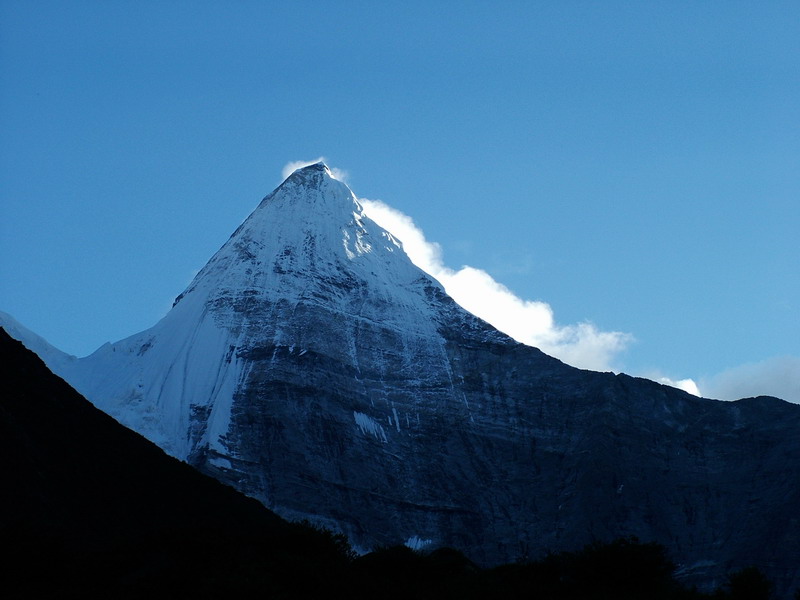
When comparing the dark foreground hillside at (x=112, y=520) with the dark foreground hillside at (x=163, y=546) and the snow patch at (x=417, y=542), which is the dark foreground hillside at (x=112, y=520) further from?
the snow patch at (x=417, y=542)

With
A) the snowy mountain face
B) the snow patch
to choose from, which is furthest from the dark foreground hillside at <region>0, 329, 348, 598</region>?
the snowy mountain face

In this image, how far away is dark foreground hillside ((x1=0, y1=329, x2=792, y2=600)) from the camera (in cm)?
5300

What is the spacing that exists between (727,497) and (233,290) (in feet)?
248

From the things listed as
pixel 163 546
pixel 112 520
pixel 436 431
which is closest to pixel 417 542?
pixel 436 431

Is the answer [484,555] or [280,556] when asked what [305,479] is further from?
[280,556]

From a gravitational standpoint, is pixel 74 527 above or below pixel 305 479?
below

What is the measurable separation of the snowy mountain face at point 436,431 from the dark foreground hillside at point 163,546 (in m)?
66.1

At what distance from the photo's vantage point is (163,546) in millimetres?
59125

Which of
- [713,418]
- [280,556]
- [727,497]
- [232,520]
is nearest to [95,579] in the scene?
[280,556]

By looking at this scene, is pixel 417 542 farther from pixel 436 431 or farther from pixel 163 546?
pixel 163 546

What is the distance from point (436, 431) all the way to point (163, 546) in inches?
4651

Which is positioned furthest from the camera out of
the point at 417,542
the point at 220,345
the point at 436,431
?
the point at 220,345

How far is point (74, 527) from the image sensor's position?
7519cm

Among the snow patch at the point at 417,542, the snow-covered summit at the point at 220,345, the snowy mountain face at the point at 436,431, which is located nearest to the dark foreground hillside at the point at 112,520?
the snow patch at the point at 417,542
